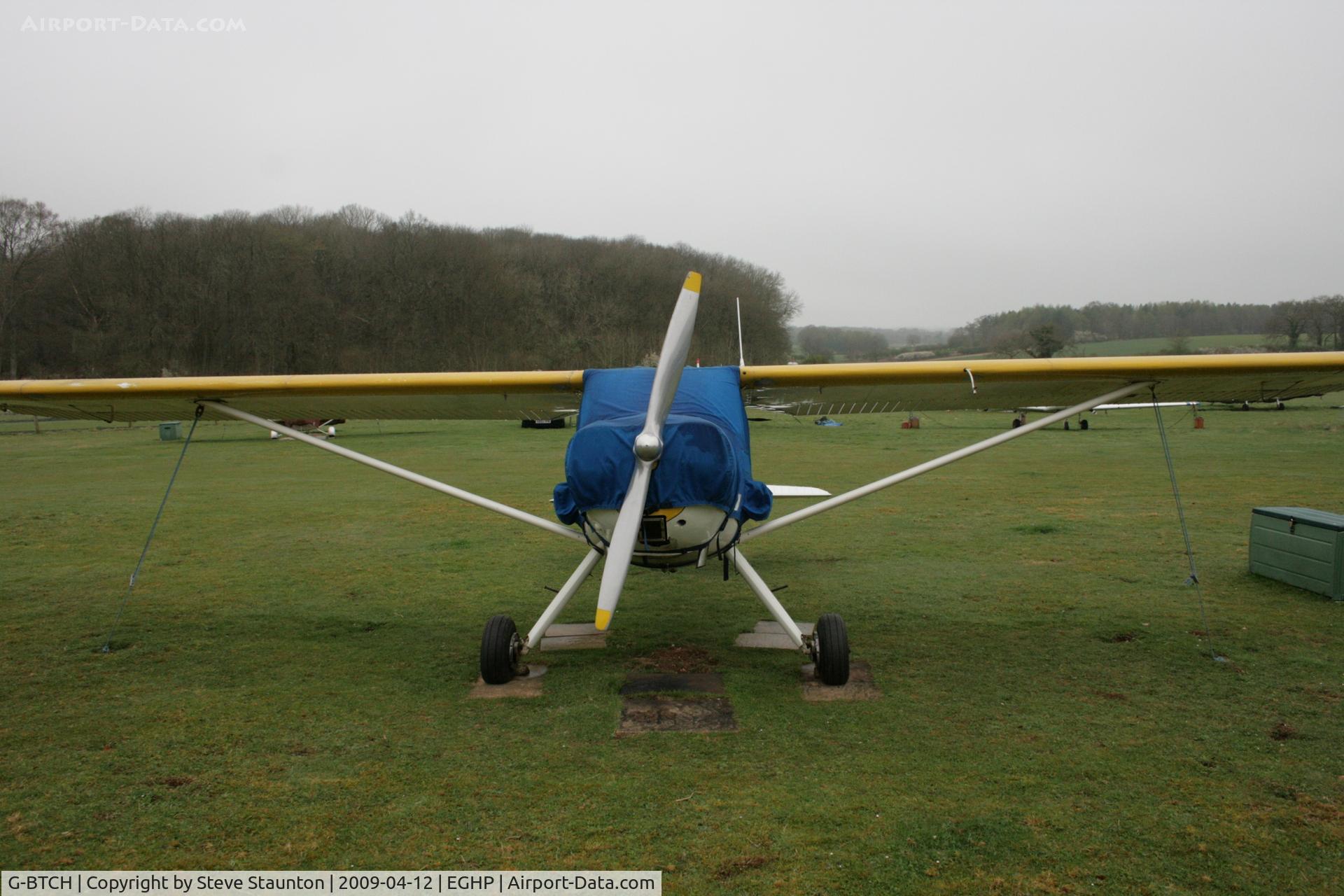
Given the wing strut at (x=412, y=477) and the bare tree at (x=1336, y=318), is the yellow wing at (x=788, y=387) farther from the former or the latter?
the bare tree at (x=1336, y=318)

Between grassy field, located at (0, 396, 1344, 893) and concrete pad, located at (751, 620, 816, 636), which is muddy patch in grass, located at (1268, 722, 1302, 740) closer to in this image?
grassy field, located at (0, 396, 1344, 893)

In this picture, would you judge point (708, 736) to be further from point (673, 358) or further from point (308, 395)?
point (308, 395)

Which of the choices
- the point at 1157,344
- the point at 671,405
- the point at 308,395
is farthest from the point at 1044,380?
the point at 1157,344

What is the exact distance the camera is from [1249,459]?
19078mm

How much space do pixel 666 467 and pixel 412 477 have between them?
2.39m

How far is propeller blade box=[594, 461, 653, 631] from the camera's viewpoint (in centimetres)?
430

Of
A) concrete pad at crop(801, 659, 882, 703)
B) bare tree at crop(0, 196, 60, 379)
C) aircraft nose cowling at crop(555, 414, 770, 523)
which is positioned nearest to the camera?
aircraft nose cowling at crop(555, 414, 770, 523)

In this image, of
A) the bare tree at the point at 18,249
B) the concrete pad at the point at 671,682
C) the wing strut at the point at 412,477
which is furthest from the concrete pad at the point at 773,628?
the bare tree at the point at 18,249

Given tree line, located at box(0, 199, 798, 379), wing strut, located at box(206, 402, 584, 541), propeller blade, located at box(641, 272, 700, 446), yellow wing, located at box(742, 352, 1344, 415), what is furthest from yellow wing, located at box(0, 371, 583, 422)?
tree line, located at box(0, 199, 798, 379)

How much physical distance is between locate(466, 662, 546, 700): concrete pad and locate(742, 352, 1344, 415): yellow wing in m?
2.60

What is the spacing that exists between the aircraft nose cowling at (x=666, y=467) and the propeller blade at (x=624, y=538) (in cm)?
11

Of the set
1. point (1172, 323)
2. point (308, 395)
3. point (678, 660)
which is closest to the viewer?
point (678, 660)

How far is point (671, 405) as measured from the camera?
521cm

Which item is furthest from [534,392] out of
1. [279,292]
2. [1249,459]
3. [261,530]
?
[279,292]
